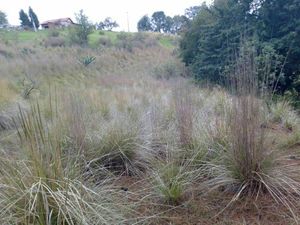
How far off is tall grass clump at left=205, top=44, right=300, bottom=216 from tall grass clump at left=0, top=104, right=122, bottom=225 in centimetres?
97

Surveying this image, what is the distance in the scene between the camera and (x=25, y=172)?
5.33 ft

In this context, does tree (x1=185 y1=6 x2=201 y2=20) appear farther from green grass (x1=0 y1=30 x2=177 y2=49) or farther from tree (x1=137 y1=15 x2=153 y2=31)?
tree (x1=137 y1=15 x2=153 y2=31)

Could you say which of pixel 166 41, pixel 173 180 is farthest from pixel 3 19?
pixel 173 180

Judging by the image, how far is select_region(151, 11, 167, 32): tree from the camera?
125ft

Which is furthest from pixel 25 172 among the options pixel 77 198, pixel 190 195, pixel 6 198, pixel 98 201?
pixel 190 195

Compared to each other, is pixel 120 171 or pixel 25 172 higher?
pixel 25 172

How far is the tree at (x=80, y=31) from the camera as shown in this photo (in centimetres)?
1869

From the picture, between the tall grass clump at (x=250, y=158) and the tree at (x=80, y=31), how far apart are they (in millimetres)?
17678

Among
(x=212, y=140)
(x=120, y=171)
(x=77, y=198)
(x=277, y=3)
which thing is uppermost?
(x=277, y=3)

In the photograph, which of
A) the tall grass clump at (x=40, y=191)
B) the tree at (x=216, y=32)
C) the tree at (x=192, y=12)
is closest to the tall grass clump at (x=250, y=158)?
the tall grass clump at (x=40, y=191)

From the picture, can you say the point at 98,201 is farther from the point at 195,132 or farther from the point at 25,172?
the point at 195,132

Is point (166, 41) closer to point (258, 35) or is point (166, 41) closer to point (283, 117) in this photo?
point (258, 35)

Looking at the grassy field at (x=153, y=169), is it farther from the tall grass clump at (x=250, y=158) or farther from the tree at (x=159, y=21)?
the tree at (x=159, y=21)

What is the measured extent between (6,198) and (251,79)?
1.75 metres
